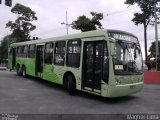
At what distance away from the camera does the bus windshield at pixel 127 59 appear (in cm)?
1109

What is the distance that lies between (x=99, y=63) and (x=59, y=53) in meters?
3.68

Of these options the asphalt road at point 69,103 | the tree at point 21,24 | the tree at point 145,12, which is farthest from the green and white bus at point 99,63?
the tree at point 21,24

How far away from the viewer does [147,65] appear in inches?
1019

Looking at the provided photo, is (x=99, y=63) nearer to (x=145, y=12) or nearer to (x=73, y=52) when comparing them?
(x=73, y=52)

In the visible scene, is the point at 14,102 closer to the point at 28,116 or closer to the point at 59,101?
the point at 59,101

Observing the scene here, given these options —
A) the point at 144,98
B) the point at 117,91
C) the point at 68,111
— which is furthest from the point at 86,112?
the point at 144,98

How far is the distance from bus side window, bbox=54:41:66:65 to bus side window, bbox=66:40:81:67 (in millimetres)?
519

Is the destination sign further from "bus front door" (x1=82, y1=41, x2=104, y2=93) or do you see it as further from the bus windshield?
"bus front door" (x1=82, y1=41, x2=104, y2=93)

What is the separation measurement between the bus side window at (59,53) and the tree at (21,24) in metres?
43.5

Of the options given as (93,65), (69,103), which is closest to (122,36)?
(93,65)

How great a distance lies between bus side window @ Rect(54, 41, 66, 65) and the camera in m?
14.1

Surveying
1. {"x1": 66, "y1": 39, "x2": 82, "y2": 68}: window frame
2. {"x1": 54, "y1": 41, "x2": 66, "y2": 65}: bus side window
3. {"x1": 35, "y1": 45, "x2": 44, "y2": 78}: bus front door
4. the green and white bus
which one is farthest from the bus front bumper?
{"x1": 35, "y1": 45, "x2": 44, "y2": 78}: bus front door

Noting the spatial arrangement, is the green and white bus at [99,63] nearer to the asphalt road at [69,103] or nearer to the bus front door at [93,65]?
the bus front door at [93,65]

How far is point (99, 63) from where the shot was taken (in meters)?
11.4
